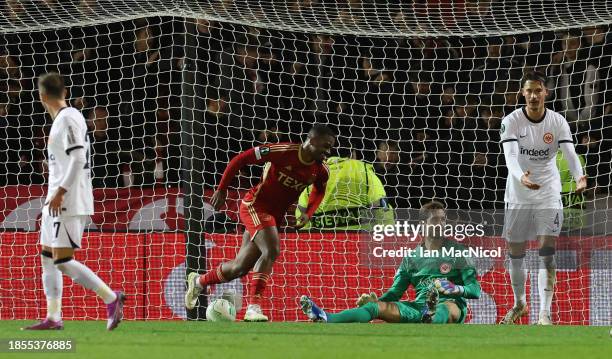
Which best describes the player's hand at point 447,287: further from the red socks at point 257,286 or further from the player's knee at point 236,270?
the player's knee at point 236,270

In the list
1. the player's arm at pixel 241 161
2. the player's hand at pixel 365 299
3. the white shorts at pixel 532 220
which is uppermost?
the player's arm at pixel 241 161

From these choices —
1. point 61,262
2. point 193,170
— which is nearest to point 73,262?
point 61,262

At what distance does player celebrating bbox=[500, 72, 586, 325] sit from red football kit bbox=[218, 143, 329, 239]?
60.8 inches

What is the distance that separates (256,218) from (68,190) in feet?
7.46

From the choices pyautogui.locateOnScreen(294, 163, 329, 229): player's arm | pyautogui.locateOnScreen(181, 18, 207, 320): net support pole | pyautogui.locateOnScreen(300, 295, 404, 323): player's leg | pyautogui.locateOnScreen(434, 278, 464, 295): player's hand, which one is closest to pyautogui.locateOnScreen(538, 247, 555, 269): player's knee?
pyautogui.locateOnScreen(434, 278, 464, 295): player's hand

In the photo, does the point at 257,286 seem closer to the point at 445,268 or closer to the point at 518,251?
the point at 445,268

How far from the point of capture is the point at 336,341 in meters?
6.86

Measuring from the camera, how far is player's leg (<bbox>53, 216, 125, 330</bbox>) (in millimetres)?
7340

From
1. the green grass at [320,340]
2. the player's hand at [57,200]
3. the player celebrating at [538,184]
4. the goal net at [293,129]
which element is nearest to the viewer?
the green grass at [320,340]

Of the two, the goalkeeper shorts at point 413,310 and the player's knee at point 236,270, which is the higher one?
the player's knee at point 236,270

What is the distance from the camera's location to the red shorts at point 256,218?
9.23m

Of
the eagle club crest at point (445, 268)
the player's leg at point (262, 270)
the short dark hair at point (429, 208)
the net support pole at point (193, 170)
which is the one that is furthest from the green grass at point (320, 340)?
the net support pole at point (193, 170)

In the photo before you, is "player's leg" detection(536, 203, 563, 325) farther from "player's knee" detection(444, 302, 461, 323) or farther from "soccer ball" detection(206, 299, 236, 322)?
"soccer ball" detection(206, 299, 236, 322)

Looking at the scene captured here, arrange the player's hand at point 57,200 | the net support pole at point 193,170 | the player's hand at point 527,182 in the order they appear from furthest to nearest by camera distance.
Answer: the net support pole at point 193,170 < the player's hand at point 527,182 < the player's hand at point 57,200
